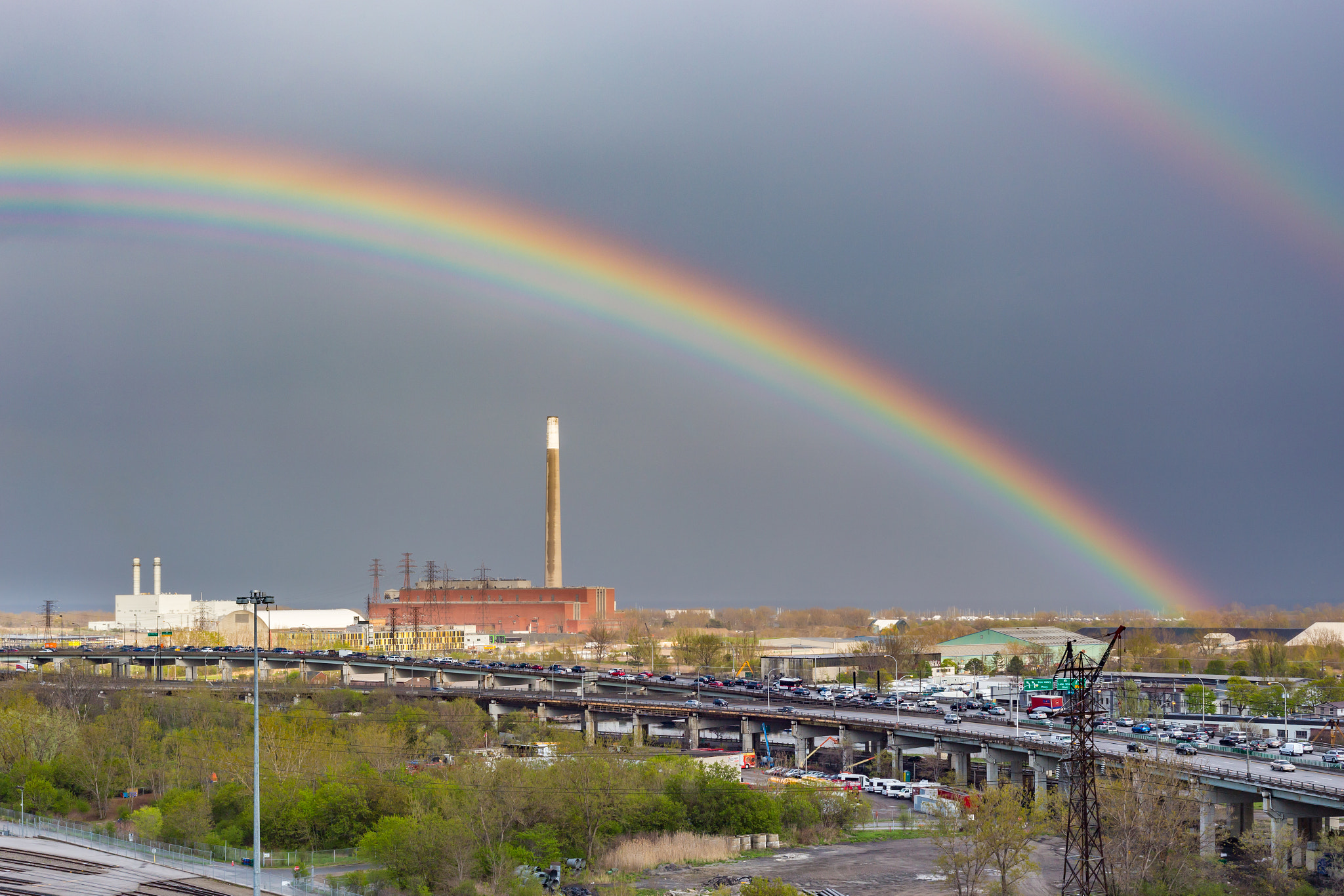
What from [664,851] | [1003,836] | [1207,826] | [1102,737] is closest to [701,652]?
[1102,737]

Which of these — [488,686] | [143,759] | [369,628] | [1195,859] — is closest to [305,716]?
[143,759]

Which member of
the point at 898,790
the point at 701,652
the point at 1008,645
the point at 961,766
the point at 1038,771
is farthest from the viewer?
the point at 1008,645

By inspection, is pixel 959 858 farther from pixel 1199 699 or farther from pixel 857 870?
pixel 1199 699

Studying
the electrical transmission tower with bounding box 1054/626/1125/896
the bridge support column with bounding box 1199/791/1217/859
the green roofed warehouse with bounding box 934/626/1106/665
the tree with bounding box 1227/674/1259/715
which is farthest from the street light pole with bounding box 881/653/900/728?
the electrical transmission tower with bounding box 1054/626/1125/896

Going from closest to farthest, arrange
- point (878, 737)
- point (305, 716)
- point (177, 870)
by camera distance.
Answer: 1. point (177, 870)
2. point (878, 737)
3. point (305, 716)

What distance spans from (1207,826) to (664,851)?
23.9 m

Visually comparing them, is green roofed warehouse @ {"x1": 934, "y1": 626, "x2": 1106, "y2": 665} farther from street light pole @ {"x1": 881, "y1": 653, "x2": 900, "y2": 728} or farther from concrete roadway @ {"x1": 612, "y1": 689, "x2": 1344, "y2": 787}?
concrete roadway @ {"x1": 612, "y1": 689, "x2": 1344, "y2": 787}

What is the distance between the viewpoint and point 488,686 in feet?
409

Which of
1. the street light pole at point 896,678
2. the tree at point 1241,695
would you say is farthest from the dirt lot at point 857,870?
the tree at point 1241,695

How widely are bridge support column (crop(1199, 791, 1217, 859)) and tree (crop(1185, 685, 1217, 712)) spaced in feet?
155

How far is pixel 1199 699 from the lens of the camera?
4055 inches

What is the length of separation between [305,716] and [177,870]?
4364 centimetres

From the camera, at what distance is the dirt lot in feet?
151

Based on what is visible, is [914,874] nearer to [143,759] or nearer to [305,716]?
[143,759]
